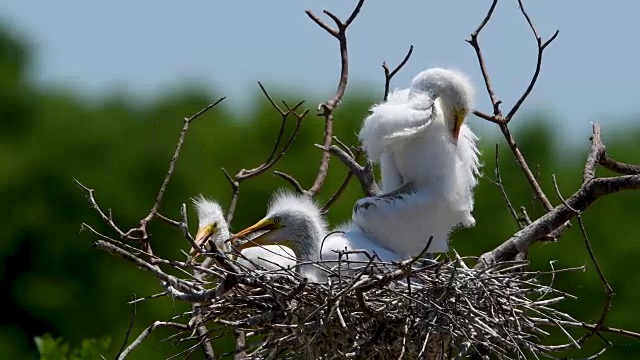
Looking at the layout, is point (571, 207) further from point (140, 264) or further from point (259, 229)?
point (140, 264)

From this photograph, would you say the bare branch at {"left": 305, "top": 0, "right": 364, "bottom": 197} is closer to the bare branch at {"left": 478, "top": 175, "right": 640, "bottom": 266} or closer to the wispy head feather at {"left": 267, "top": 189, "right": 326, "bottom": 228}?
the wispy head feather at {"left": 267, "top": 189, "right": 326, "bottom": 228}

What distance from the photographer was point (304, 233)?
195 inches

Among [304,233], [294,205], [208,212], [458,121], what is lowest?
[304,233]

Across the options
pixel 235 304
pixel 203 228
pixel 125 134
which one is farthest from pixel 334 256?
pixel 125 134

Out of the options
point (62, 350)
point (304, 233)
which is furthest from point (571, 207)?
point (62, 350)

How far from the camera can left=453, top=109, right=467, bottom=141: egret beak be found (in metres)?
5.07

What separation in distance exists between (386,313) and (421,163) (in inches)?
36.4

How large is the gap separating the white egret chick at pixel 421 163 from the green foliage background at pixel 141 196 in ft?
22.2

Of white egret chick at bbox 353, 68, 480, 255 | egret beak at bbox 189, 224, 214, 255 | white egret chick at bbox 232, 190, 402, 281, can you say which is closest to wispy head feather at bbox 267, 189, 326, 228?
white egret chick at bbox 232, 190, 402, 281

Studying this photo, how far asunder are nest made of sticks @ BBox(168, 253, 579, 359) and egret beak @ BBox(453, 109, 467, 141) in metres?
0.85

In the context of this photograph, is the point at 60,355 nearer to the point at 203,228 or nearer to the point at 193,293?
the point at 203,228

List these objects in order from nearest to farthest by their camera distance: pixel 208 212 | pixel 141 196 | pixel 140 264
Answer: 1. pixel 140 264
2. pixel 208 212
3. pixel 141 196

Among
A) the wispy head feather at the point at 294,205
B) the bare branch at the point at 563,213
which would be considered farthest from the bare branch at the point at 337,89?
the bare branch at the point at 563,213

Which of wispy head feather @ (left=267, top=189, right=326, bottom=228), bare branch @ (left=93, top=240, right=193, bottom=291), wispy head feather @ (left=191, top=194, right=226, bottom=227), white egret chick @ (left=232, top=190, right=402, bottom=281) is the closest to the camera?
bare branch @ (left=93, top=240, right=193, bottom=291)
